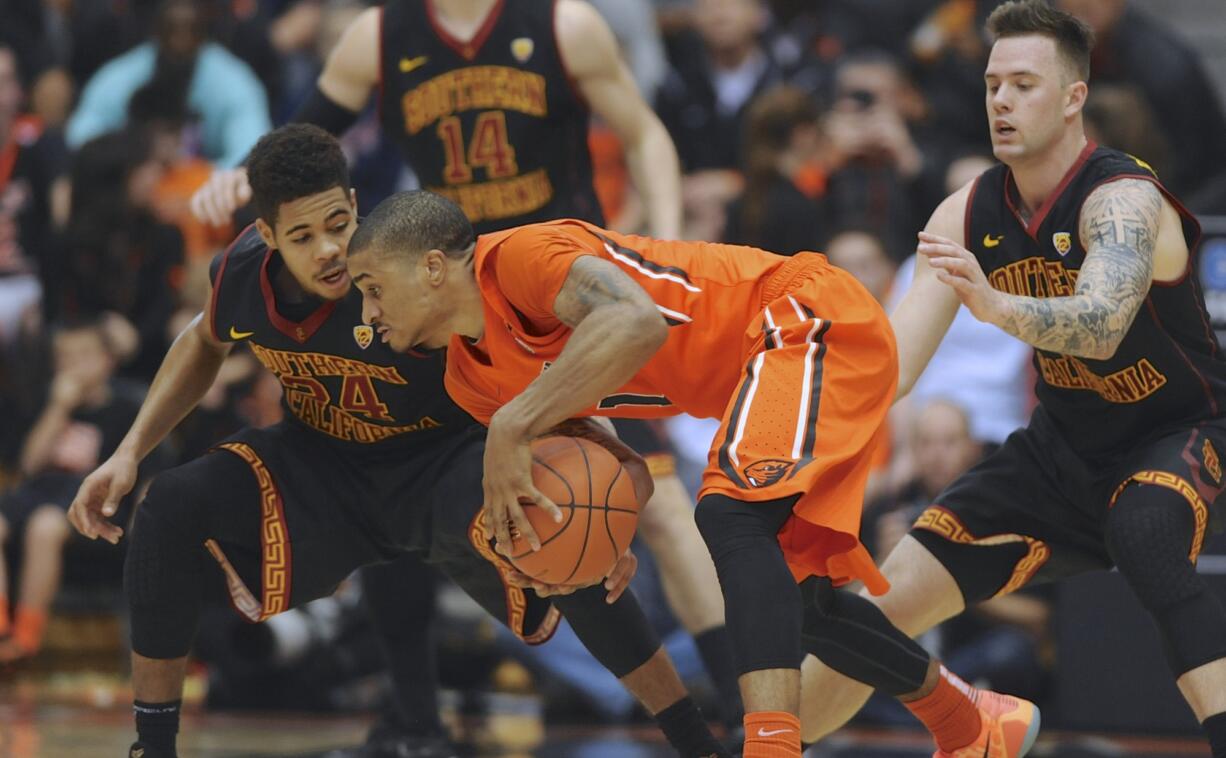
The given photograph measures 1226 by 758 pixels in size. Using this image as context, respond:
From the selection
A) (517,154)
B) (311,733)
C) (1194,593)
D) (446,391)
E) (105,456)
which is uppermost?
(517,154)

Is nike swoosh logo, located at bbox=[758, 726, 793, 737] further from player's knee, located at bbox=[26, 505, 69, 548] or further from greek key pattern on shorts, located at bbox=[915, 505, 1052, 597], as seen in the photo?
player's knee, located at bbox=[26, 505, 69, 548]

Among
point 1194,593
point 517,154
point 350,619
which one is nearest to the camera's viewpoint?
point 1194,593

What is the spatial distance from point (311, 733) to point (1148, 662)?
322cm

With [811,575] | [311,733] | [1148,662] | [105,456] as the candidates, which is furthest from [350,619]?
[811,575]

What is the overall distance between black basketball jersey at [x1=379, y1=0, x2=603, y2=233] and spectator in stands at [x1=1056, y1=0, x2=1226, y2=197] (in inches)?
139

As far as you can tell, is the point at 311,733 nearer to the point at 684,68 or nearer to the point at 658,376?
the point at 658,376

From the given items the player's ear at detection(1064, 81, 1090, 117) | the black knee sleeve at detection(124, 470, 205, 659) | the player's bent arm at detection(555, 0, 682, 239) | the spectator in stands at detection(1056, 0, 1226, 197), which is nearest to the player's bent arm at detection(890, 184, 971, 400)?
the player's ear at detection(1064, 81, 1090, 117)

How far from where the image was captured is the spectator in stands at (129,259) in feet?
30.3

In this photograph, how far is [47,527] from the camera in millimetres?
8297

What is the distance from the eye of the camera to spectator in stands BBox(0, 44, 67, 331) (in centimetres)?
959

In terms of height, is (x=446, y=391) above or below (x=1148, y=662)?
above

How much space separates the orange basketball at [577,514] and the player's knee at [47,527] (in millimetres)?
4504

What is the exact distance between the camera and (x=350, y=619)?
791 cm

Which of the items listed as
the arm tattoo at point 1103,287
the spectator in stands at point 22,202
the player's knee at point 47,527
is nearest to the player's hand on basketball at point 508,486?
the arm tattoo at point 1103,287
